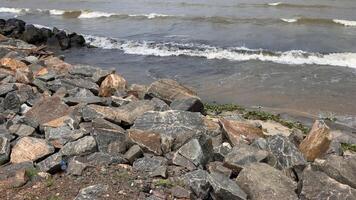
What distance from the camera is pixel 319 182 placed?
5805mm

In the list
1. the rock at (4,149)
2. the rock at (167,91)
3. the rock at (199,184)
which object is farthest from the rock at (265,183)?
the rock at (167,91)

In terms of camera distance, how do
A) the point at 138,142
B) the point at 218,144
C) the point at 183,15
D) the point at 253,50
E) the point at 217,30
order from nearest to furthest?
the point at 138,142 < the point at 218,144 < the point at 253,50 < the point at 217,30 < the point at 183,15

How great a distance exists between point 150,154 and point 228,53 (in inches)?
422

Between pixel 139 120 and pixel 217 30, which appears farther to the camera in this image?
pixel 217 30

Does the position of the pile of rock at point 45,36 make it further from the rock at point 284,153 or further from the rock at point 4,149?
the rock at point 284,153

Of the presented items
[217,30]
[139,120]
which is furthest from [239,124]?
[217,30]

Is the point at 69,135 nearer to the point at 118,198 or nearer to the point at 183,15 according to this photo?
the point at 118,198

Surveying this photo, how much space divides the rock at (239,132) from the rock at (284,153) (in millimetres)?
603

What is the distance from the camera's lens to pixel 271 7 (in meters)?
27.1

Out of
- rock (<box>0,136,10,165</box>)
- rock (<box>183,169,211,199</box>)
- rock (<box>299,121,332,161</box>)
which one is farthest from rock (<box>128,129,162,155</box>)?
rock (<box>299,121,332,161</box>)

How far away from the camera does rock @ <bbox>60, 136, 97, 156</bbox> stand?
6.67m

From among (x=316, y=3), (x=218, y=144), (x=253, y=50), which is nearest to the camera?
(x=218, y=144)

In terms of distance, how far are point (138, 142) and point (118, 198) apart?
146 cm

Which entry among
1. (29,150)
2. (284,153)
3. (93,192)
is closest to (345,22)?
(284,153)
